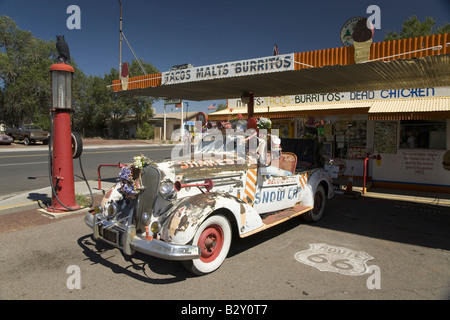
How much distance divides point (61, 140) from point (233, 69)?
399 cm

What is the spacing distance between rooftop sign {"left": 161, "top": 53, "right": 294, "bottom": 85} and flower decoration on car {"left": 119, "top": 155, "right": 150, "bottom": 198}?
3.47 m

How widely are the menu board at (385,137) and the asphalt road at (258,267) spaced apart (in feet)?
16.1

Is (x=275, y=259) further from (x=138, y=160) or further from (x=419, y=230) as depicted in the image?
(x=419, y=230)

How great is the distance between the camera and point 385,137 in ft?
35.7

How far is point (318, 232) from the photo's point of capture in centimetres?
596

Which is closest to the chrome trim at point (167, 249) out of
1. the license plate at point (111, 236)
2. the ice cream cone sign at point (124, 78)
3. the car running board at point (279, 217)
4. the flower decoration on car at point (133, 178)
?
the license plate at point (111, 236)

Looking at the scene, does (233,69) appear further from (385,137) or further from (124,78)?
(385,137)

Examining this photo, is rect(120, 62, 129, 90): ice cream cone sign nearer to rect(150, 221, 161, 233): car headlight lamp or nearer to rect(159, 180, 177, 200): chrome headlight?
rect(159, 180, 177, 200): chrome headlight

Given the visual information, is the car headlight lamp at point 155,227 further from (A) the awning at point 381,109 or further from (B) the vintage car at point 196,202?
(A) the awning at point 381,109

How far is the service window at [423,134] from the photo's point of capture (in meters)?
10.0

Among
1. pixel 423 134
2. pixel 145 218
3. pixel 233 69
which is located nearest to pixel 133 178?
pixel 145 218
